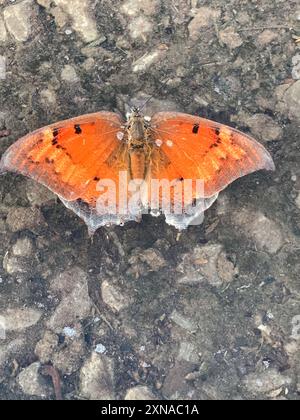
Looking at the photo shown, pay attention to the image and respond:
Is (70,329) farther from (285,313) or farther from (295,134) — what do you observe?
(295,134)

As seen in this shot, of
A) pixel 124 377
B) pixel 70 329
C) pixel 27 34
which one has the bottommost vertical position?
pixel 124 377

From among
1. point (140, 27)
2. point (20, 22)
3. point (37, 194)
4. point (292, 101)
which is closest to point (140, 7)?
point (140, 27)

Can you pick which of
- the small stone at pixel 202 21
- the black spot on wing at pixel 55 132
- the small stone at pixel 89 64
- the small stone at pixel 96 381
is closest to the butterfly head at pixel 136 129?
the black spot on wing at pixel 55 132

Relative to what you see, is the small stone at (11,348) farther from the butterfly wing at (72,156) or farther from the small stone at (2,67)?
the small stone at (2,67)

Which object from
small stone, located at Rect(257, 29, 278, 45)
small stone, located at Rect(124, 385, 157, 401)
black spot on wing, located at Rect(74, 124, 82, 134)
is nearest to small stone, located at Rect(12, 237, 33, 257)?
black spot on wing, located at Rect(74, 124, 82, 134)

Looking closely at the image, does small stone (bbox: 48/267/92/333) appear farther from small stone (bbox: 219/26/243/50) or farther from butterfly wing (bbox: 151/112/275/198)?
small stone (bbox: 219/26/243/50)

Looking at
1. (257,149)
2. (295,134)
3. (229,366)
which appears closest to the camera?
(257,149)

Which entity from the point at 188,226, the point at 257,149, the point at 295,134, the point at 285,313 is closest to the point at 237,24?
the point at 295,134
